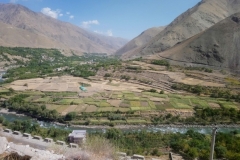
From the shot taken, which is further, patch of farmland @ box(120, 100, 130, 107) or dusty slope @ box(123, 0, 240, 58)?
dusty slope @ box(123, 0, 240, 58)

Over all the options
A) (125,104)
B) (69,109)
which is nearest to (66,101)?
(69,109)

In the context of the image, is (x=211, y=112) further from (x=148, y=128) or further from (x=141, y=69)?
(x=141, y=69)

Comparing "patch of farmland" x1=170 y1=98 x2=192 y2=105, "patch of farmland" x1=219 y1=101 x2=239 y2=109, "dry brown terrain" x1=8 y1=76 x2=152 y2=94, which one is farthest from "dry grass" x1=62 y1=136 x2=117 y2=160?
"dry brown terrain" x1=8 y1=76 x2=152 y2=94

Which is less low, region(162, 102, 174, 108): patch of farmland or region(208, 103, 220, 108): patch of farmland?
region(208, 103, 220, 108): patch of farmland

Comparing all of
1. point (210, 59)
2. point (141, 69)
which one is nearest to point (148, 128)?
point (141, 69)

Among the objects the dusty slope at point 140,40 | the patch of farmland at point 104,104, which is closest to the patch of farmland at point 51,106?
the patch of farmland at point 104,104

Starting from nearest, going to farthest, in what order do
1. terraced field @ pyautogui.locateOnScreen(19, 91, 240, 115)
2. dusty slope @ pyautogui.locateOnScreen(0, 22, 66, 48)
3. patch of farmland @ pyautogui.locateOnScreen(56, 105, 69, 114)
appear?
patch of farmland @ pyautogui.locateOnScreen(56, 105, 69, 114), terraced field @ pyautogui.locateOnScreen(19, 91, 240, 115), dusty slope @ pyautogui.locateOnScreen(0, 22, 66, 48)

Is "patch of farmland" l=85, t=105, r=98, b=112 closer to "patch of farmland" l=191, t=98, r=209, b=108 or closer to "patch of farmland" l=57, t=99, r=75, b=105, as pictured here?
"patch of farmland" l=57, t=99, r=75, b=105

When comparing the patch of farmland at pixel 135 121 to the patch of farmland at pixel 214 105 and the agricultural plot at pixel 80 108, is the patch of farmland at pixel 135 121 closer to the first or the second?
the agricultural plot at pixel 80 108
